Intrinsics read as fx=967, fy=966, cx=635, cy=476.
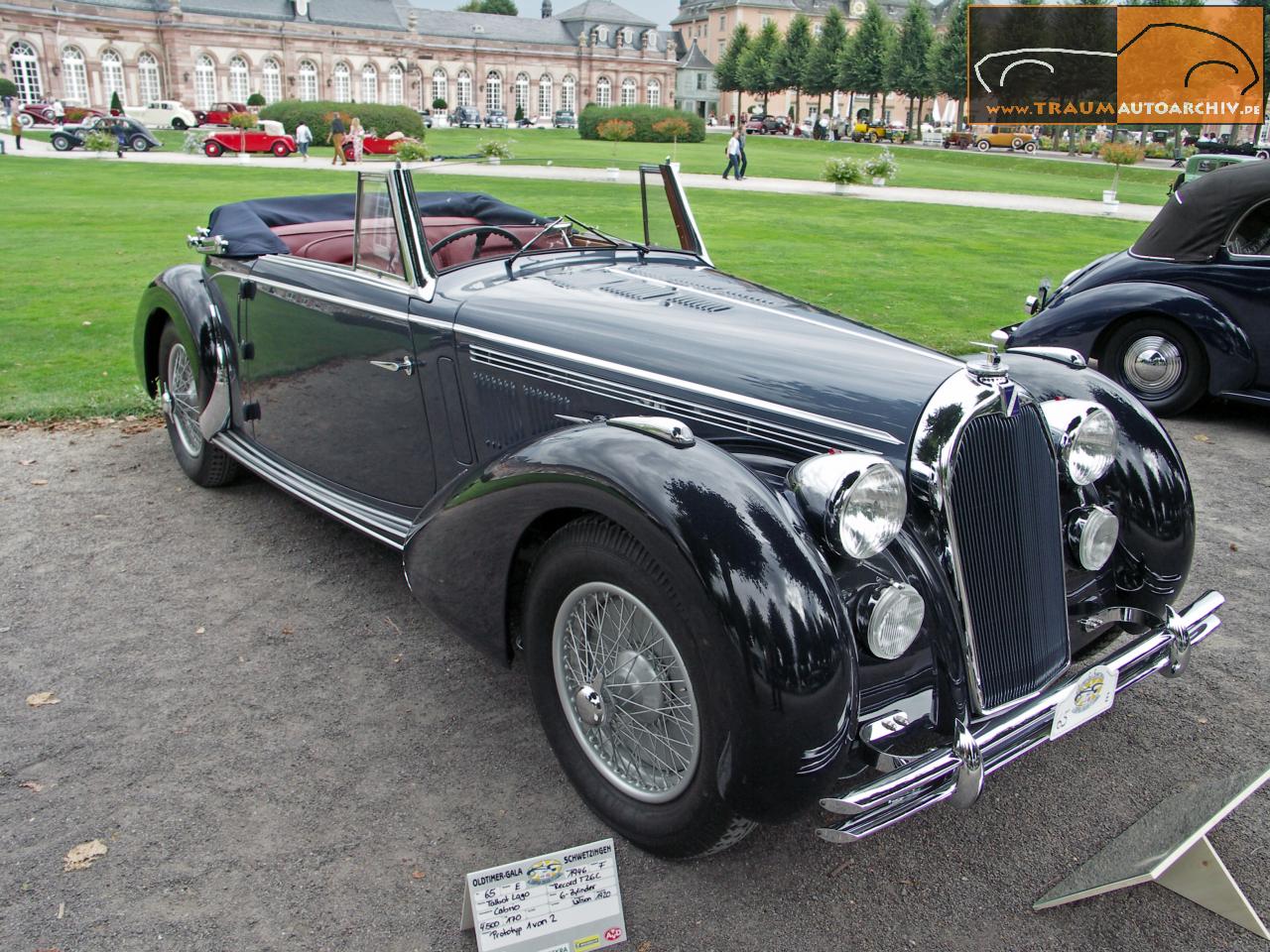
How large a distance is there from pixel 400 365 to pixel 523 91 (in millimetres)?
90823

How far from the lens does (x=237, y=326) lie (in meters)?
4.92

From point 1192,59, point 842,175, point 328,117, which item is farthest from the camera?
point 328,117

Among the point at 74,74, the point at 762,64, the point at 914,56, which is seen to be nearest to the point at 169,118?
the point at 74,74

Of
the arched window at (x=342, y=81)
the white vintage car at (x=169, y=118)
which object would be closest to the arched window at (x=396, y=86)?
the arched window at (x=342, y=81)

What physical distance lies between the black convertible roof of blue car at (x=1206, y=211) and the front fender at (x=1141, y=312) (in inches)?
12.3

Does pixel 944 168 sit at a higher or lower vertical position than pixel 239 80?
lower

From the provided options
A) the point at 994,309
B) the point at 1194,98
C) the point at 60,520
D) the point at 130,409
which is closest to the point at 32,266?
the point at 130,409

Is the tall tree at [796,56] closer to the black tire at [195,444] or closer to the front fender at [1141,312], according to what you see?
the front fender at [1141,312]

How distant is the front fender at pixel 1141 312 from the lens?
6762 mm

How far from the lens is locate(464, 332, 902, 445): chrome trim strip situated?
2.79 metres

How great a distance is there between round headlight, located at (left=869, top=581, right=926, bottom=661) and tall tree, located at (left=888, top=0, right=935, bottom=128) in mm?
71811

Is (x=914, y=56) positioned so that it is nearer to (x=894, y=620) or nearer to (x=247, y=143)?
(x=247, y=143)

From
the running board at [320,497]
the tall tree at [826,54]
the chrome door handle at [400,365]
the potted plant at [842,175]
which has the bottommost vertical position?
the running board at [320,497]

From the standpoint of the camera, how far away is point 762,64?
80.4 meters
